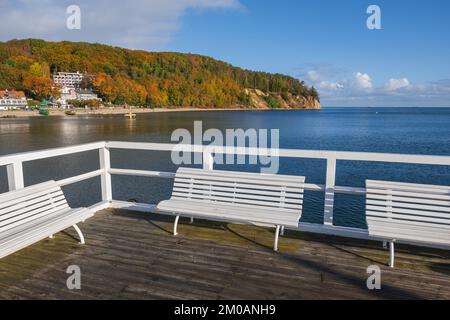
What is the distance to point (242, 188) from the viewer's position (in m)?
4.41

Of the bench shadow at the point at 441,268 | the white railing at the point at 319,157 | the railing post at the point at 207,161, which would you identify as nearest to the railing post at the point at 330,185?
Answer: the white railing at the point at 319,157

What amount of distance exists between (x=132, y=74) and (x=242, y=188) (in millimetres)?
145884

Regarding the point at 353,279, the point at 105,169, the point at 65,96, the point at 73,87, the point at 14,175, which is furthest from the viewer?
the point at 73,87

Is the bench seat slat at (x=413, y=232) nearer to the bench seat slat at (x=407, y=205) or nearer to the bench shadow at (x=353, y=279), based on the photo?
the bench seat slat at (x=407, y=205)

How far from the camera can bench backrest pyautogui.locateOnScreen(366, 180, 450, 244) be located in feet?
11.1

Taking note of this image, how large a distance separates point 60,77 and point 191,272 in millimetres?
152715

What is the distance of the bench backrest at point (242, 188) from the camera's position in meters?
4.14

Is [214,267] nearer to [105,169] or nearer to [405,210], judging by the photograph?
[405,210]

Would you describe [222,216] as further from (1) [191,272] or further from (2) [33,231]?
(2) [33,231]

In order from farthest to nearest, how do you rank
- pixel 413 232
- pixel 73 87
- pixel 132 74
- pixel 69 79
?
pixel 132 74 < pixel 69 79 < pixel 73 87 < pixel 413 232

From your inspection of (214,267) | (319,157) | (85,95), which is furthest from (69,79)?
(214,267)

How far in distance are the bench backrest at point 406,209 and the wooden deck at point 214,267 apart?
37 centimetres

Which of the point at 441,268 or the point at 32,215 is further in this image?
the point at 32,215

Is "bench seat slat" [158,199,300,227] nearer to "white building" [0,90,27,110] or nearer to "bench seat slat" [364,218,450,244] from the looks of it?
"bench seat slat" [364,218,450,244]
